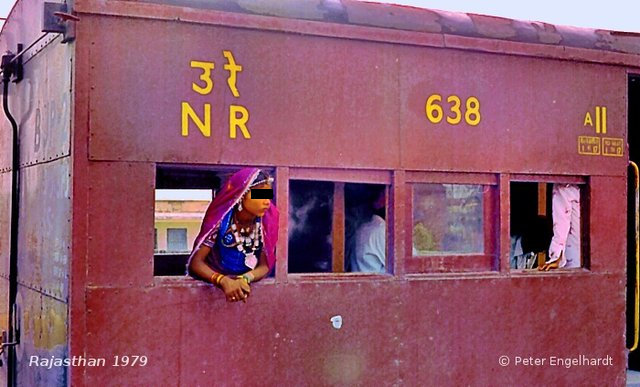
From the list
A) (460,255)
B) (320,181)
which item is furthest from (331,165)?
(460,255)

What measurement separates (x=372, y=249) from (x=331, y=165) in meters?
0.56

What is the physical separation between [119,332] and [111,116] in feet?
3.18

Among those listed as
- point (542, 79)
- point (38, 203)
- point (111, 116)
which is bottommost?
point (38, 203)

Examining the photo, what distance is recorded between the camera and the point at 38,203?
167 inches

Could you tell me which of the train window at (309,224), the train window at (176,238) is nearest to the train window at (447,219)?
the train window at (309,224)

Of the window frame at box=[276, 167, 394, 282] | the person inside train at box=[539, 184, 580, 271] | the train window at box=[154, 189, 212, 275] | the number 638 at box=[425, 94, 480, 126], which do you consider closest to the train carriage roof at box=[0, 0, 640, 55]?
the number 638 at box=[425, 94, 480, 126]

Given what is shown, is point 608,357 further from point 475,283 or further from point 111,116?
point 111,116

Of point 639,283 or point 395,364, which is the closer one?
point 395,364

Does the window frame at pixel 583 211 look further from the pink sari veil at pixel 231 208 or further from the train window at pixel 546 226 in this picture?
the pink sari veil at pixel 231 208

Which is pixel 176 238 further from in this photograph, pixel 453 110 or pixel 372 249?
pixel 453 110

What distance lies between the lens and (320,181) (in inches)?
172

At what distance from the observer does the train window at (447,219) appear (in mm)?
4336

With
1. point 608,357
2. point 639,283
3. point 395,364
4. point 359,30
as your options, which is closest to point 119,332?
point 395,364

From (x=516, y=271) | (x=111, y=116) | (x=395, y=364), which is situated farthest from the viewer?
(x=516, y=271)
